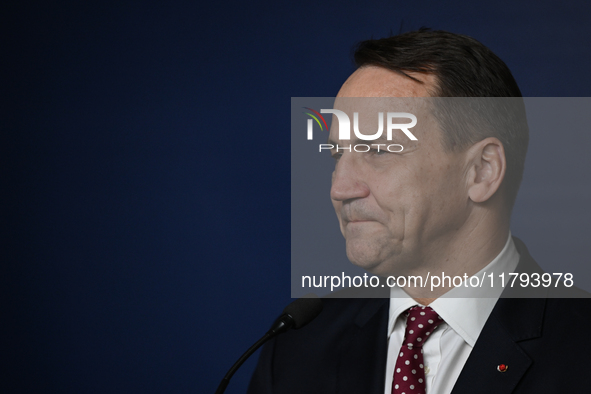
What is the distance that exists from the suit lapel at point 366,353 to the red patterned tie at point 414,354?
0.09 metres

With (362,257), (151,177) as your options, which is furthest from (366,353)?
(151,177)

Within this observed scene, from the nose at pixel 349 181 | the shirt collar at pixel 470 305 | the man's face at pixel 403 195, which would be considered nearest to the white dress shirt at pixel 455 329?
the shirt collar at pixel 470 305

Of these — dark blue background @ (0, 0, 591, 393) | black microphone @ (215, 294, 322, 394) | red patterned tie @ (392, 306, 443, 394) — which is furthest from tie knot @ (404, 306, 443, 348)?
dark blue background @ (0, 0, 591, 393)

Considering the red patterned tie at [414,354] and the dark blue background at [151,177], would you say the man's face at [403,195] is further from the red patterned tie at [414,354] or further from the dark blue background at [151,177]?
the dark blue background at [151,177]

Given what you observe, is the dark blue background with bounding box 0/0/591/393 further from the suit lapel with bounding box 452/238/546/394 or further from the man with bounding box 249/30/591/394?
the suit lapel with bounding box 452/238/546/394

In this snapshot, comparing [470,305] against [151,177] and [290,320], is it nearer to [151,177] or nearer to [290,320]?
[290,320]

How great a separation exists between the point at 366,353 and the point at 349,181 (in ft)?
1.51

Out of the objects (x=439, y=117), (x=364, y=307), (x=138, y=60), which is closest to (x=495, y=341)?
(x=364, y=307)

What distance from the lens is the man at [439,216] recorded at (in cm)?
134

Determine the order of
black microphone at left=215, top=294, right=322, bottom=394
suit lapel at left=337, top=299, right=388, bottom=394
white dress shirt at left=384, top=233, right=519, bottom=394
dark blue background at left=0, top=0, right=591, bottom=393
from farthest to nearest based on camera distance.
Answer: dark blue background at left=0, top=0, right=591, bottom=393 → suit lapel at left=337, top=299, right=388, bottom=394 → white dress shirt at left=384, top=233, right=519, bottom=394 → black microphone at left=215, top=294, right=322, bottom=394

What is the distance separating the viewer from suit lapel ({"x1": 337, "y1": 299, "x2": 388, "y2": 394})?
4.75 ft

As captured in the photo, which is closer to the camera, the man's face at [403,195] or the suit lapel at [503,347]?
the suit lapel at [503,347]

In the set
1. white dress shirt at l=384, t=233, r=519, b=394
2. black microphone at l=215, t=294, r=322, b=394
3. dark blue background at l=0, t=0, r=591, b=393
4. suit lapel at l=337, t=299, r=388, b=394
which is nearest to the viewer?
black microphone at l=215, t=294, r=322, b=394

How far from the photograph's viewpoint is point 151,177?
7.45 feet
